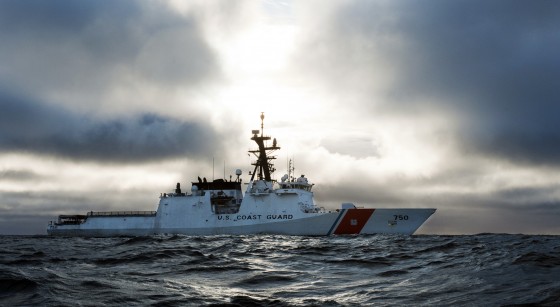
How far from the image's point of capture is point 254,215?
3738 cm

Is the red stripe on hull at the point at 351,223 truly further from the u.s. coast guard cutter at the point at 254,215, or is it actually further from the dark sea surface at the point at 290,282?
the dark sea surface at the point at 290,282

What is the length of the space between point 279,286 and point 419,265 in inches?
185

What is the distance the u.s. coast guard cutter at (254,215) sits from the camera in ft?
114

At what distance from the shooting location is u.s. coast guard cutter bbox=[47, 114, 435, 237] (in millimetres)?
34781

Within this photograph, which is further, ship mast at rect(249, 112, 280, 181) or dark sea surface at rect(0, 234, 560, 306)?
ship mast at rect(249, 112, 280, 181)

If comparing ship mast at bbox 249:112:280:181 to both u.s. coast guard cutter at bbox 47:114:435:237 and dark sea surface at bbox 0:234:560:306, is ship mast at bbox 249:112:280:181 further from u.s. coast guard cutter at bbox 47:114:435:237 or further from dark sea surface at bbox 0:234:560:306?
dark sea surface at bbox 0:234:560:306

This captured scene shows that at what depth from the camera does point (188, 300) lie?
7.79m

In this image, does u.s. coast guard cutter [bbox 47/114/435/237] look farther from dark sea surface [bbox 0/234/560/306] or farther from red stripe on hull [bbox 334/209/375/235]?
dark sea surface [bbox 0/234/560/306]

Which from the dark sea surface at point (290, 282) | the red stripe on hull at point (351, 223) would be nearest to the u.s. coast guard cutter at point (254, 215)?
the red stripe on hull at point (351, 223)

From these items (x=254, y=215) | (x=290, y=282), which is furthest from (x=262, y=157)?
(x=290, y=282)

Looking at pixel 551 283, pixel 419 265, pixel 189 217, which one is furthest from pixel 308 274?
pixel 189 217

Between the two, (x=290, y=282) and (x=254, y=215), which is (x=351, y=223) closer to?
(x=254, y=215)

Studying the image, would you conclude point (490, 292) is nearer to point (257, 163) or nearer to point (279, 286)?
point (279, 286)

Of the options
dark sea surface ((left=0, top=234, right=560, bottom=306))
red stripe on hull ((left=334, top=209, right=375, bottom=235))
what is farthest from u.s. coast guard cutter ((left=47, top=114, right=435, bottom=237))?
dark sea surface ((left=0, top=234, right=560, bottom=306))
